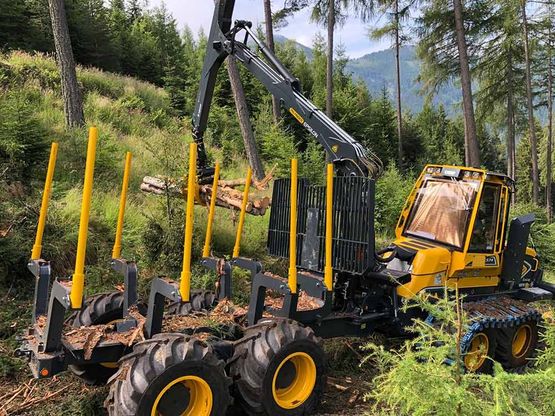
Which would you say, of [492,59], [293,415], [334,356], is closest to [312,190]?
[334,356]

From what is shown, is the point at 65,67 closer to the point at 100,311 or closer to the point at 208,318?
the point at 100,311

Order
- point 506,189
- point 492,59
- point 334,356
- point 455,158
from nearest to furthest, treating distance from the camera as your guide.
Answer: point 334,356, point 506,189, point 492,59, point 455,158

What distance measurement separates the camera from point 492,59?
23.3 metres

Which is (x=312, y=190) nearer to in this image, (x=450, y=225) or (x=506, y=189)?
(x=450, y=225)

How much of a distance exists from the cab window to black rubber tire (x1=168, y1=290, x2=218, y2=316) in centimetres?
337

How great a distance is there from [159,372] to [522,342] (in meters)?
5.45

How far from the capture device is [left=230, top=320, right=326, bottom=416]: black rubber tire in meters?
4.33

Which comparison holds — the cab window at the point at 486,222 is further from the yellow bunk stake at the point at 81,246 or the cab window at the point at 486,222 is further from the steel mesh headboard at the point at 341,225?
the yellow bunk stake at the point at 81,246

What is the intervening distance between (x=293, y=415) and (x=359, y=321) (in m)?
1.46

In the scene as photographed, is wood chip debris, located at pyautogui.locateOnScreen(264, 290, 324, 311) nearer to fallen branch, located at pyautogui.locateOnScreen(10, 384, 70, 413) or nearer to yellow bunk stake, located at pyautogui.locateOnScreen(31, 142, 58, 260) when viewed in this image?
fallen branch, located at pyautogui.locateOnScreen(10, 384, 70, 413)

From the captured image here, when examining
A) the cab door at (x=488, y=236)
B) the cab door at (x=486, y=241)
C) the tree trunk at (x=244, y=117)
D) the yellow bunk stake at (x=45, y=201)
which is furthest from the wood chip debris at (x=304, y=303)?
the tree trunk at (x=244, y=117)

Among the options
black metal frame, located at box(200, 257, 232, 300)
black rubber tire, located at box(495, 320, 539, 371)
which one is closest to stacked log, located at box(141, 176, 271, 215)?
black metal frame, located at box(200, 257, 232, 300)

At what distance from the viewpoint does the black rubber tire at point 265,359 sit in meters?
4.33

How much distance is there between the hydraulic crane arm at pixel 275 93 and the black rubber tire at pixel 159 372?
303cm
